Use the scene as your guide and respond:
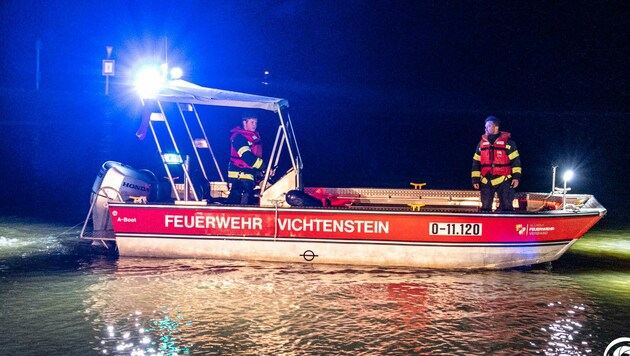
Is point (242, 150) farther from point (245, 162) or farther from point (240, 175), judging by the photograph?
point (240, 175)

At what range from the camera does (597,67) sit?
49.0 m

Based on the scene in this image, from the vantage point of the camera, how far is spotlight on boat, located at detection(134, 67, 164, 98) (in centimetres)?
974

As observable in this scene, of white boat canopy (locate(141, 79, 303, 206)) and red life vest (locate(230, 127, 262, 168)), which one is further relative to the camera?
red life vest (locate(230, 127, 262, 168))

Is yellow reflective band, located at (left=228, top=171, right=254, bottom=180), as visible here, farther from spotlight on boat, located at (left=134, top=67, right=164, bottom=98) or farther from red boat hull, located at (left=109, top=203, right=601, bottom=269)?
spotlight on boat, located at (left=134, top=67, right=164, bottom=98)

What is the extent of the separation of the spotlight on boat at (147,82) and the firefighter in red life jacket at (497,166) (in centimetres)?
442

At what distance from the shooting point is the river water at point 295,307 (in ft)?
20.7

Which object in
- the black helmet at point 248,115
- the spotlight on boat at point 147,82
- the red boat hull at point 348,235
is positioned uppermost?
the spotlight on boat at point 147,82

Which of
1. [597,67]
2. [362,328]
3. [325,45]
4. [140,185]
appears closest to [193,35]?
Answer: [325,45]

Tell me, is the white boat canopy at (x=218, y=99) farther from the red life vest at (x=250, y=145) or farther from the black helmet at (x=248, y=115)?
the red life vest at (x=250, y=145)

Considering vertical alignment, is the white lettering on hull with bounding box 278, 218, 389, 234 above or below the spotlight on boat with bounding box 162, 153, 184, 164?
below

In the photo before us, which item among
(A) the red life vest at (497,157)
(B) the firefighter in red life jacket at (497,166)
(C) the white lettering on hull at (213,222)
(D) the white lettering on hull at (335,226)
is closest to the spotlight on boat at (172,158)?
(C) the white lettering on hull at (213,222)

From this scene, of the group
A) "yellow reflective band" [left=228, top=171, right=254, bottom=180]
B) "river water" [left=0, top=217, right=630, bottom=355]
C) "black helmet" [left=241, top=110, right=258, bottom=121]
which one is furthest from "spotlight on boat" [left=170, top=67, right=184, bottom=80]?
"river water" [left=0, top=217, right=630, bottom=355]

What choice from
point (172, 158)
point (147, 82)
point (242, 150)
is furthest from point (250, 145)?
point (147, 82)

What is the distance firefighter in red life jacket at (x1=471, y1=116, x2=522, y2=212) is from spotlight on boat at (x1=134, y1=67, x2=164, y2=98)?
174 inches
